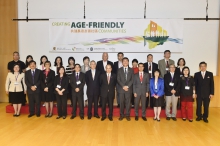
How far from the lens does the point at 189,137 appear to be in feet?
13.9

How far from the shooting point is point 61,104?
5602mm

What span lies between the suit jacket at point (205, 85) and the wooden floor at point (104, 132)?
66 cm

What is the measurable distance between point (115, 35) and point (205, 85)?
3.12 m

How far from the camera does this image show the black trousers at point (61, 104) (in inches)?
219

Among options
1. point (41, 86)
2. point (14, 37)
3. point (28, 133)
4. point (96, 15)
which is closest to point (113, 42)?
point (96, 15)

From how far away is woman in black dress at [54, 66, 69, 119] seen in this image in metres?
5.52

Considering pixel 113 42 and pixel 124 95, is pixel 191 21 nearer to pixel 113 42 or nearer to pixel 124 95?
pixel 113 42

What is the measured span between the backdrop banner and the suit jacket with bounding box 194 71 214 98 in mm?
1920

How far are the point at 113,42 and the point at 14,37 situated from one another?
324 cm

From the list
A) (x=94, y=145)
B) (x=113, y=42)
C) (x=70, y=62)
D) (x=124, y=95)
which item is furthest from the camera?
(x=113, y=42)

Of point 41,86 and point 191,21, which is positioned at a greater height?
point 191,21

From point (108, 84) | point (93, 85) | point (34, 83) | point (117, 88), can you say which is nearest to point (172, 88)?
point (117, 88)

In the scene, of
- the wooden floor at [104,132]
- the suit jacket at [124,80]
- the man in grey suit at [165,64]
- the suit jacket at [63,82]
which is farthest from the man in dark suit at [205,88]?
the suit jacket at [63,82]

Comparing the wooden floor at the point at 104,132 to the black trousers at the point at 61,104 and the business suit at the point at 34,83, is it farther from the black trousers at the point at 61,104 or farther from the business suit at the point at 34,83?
the business suit at the point at 34,83
